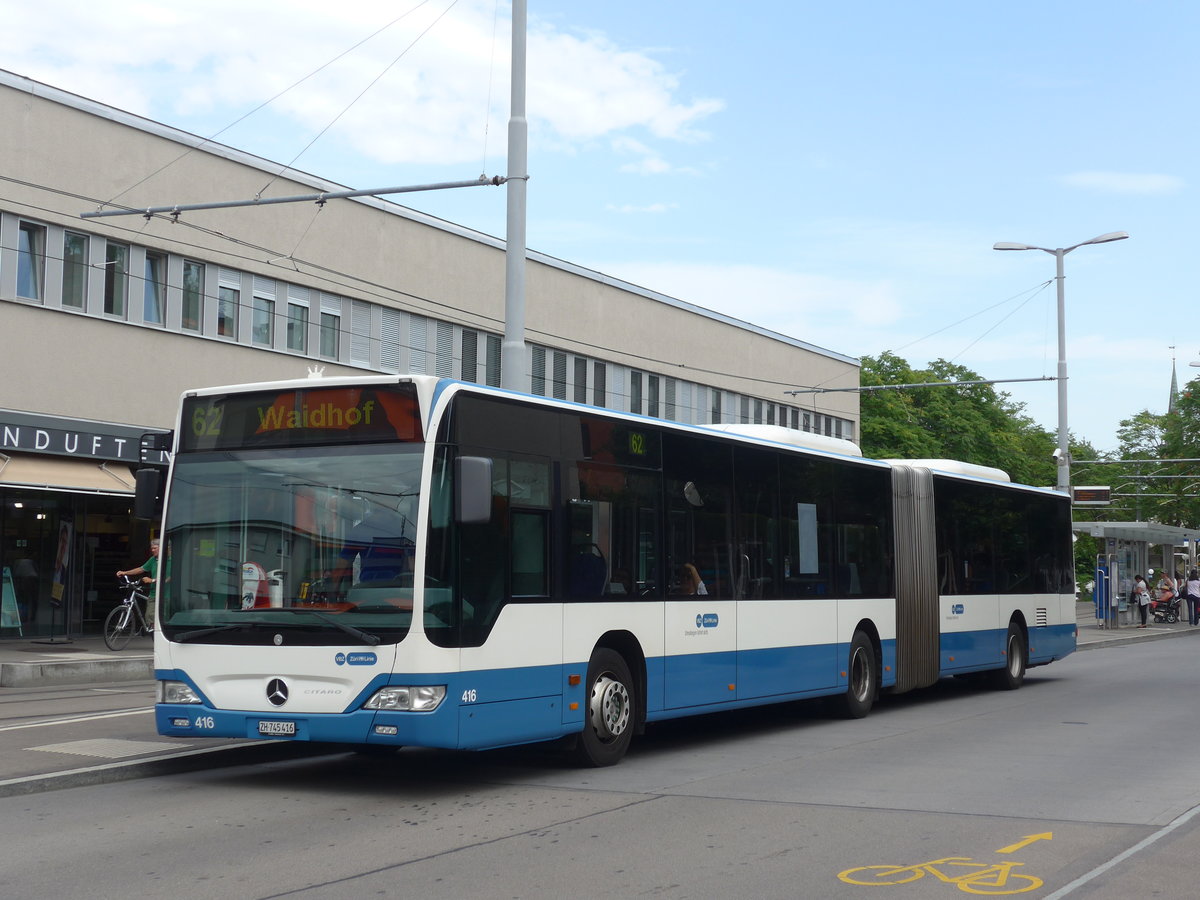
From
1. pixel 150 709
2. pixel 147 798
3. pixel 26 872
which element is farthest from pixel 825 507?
pixel 26 872

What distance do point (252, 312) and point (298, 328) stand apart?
1.42 metres

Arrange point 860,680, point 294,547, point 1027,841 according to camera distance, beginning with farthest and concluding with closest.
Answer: point 860,680 < point 294,547 < point 1027,841

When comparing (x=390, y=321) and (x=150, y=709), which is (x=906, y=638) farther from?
(x=390, y=321)

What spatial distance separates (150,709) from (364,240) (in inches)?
756

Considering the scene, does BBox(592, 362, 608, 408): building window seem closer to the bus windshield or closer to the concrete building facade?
the concrete building facade

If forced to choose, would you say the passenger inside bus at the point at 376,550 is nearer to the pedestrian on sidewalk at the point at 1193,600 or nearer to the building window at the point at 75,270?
the building window at the point at 75,270

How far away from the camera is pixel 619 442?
12070mm

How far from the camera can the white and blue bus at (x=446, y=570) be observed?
980 centimetres

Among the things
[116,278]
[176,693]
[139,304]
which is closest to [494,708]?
[176,693]

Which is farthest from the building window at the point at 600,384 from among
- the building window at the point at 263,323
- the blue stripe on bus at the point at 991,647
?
the blue stripe on bus at the point at 991,647

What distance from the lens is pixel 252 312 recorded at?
30.1 metres

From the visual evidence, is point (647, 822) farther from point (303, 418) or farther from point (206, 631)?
point (303, 418)

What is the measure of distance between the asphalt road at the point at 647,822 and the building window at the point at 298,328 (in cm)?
1750

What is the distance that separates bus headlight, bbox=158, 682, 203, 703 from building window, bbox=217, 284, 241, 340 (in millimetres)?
19753
